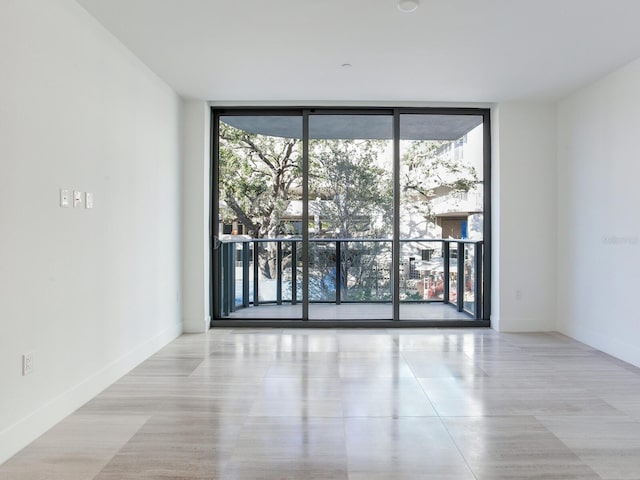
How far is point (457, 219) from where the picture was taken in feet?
17.2

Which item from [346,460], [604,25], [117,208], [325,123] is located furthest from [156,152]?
[604,25]

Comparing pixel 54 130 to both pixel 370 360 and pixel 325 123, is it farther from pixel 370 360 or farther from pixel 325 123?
pixel 325 123

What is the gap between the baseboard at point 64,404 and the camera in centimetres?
220

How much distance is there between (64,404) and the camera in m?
2.65

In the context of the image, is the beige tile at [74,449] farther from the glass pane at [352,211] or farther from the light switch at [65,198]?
the glass pane at [352,211]

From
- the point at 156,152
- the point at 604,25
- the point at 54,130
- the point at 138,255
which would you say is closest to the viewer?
the point at 54,130

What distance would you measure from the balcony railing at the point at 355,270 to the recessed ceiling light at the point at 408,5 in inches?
109

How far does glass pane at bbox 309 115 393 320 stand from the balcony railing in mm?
12

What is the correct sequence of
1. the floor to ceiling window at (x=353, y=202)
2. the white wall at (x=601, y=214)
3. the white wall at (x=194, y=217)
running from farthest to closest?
the floor to ceiling window at (x=353, y=202) → the white wall at (x=194, y=217) → the white wall at (x=601, y=214)

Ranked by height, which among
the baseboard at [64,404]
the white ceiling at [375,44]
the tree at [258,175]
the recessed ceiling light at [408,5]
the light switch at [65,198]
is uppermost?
the white ceiling at [375,44]

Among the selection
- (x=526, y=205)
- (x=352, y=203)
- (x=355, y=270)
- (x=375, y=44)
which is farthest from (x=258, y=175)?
(x=526, y=205)

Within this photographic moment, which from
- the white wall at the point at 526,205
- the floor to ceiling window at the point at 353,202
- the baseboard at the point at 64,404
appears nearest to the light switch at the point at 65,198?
the baseboard at the point at 64,404

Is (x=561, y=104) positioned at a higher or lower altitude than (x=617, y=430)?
higher

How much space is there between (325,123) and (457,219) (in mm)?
1880
